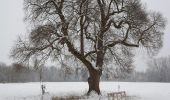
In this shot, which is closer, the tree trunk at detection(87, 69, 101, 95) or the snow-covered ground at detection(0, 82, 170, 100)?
the snow-covered ground at detection(0, 82, 170, 100)

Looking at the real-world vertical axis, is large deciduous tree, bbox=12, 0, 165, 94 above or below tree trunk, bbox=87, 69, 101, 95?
above

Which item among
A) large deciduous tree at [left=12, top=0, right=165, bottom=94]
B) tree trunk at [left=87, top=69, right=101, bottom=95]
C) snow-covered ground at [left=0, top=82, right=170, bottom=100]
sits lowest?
snow-covered ground at [left=0, top=82, right=170, bottom=100]

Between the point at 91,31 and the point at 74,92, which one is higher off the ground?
the point at 91,31

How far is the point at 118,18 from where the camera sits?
96.8 ft

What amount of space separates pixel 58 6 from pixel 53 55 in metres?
4.05

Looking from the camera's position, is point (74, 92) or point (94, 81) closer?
point (94, 81)

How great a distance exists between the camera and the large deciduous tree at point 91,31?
27500 millimetres

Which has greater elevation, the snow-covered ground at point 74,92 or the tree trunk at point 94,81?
the tree trunk at point 94,81

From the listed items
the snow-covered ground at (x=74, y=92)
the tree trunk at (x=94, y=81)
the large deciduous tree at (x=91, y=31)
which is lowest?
the snow-covered ground at (x=74, y=92)

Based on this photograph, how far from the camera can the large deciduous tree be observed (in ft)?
90.2

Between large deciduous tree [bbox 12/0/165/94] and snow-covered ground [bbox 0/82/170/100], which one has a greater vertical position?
large deciduous tree [bbox 12/0/165/94]

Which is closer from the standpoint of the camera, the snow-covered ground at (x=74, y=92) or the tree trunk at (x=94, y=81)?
the snow-covered ground at (x=74, y=92)

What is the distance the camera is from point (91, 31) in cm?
2956

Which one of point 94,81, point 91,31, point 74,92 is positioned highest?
point 91,31
